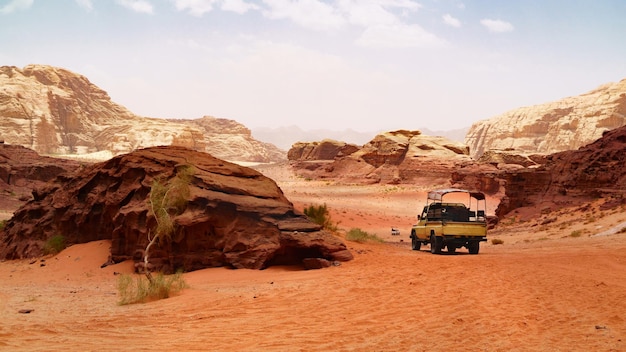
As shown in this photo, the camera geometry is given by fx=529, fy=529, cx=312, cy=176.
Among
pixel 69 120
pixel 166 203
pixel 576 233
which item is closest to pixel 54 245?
pixel 166 203

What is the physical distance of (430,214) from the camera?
18703mm

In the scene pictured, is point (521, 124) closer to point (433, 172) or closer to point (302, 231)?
point (433, 172)

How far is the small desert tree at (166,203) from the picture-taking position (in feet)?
42.1

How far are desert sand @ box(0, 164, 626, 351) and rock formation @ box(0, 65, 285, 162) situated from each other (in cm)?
8605

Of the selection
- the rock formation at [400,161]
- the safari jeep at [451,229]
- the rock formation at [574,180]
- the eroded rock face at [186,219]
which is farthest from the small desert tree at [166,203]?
the rock formation at [400,161]

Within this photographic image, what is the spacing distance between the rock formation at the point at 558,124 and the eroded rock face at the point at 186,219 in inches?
3052

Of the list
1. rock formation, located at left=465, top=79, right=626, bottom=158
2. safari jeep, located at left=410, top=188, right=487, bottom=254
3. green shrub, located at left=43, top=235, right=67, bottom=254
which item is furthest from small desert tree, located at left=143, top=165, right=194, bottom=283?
rock formation, located at left=465, top=79, right=626, bottom=158

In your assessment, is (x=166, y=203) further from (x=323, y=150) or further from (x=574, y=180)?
(x=323, y=150)

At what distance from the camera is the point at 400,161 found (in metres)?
60.3

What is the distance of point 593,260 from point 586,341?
7819 millimetres

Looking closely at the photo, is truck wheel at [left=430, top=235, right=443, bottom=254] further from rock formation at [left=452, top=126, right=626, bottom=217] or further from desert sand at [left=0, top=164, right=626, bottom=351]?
rock formation at [left=452, top=126, right=626, bottom=217]

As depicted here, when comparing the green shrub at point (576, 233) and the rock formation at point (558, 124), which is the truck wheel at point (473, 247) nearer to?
the green shrub at point (576, 233)

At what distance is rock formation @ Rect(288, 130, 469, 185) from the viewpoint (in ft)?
185

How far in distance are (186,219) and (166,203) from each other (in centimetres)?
67
